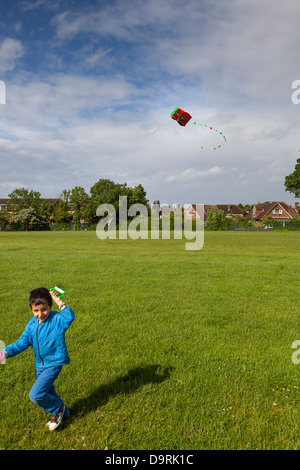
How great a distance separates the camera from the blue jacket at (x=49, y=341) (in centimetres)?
320

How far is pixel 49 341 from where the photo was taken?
126 inches

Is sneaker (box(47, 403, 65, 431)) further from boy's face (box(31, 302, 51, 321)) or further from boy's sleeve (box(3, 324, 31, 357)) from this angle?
boy's face (box(31, 302, 51, 321))

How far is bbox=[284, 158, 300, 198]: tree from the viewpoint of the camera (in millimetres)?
66919

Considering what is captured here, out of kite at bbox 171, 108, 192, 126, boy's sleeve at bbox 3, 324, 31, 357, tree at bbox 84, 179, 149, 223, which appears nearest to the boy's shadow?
boy's sleeve at bbox 3, 324, 31, 357

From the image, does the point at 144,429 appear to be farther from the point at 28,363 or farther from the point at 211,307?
the point at 211,307

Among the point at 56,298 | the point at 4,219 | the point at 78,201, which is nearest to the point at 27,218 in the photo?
the point at 4,219

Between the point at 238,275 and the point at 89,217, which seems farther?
the point at 89,217

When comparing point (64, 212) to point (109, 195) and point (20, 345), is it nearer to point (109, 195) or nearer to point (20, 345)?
point (109, 195)

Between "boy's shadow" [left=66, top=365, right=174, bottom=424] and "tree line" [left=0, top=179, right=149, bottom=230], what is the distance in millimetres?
73154

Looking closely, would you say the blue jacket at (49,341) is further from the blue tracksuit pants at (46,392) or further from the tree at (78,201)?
the tree at (78,201)

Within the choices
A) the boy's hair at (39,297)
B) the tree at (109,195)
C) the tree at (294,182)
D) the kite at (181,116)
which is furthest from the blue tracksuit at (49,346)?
the tree at (109,195)

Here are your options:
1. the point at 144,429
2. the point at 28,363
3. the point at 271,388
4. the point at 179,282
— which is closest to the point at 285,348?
the point at 271,388

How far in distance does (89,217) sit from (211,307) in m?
75.6
